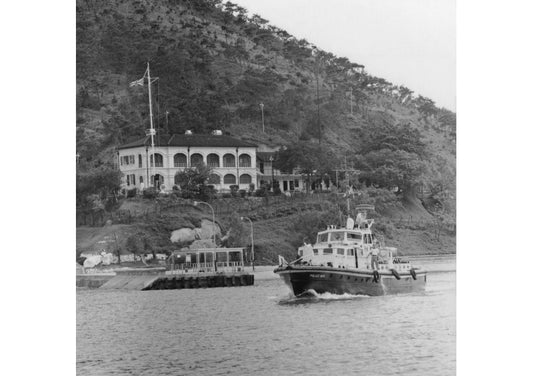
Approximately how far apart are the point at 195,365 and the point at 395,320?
2778mm

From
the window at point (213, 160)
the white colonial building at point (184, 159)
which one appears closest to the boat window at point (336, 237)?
the white colonial building at point (184, 159)

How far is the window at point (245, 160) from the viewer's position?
1588 cm

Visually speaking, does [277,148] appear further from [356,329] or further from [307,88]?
[356,329]

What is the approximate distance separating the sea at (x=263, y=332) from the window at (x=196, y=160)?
66.3 inches

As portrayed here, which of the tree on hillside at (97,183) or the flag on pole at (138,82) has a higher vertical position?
the flag on pole at (138,82)

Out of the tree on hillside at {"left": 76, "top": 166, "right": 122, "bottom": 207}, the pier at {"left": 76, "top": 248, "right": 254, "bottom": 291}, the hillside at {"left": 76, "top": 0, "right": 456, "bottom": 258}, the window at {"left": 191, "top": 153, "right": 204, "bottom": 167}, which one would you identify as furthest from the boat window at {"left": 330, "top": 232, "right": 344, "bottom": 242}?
the tree on hillside at {"left": 76, "top": 166, "right": 122, "bottom": 207}

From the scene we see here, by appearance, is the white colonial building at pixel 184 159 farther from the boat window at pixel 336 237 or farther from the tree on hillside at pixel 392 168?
the tree on hillside at pixel 392 168

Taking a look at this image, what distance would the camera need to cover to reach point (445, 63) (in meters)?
16.4

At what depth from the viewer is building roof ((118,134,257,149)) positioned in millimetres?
15789

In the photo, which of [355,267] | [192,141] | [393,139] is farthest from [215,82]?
[355,267]

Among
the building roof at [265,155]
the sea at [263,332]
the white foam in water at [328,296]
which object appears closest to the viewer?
the sea at [263,332]

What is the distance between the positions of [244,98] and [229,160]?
899 mm

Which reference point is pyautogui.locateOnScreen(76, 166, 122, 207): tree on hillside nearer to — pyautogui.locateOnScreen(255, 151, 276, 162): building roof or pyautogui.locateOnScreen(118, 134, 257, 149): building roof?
pyautogui.locateOnScreen(118, 134, 257, 149): building roof

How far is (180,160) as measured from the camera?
15781 millimetres
